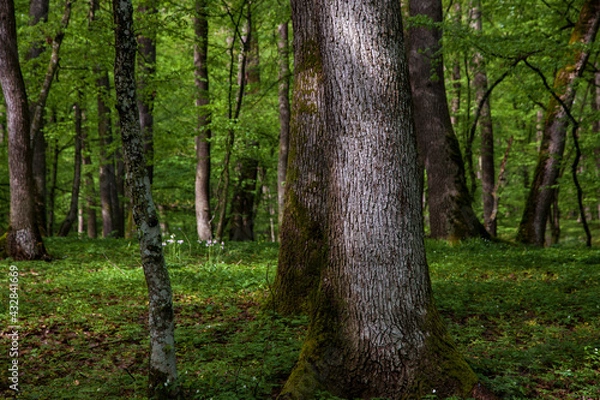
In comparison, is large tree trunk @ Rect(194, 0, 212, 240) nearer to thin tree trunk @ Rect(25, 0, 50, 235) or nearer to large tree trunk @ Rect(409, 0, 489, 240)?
thin tree trunk @ Rect(25, 0, 50, 235)

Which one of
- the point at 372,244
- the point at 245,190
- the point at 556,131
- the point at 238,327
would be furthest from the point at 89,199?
the point at 372,244

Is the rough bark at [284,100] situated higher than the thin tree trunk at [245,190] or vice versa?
the rough bark at [284,100]

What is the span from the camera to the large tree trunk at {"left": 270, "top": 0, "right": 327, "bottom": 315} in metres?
4.84

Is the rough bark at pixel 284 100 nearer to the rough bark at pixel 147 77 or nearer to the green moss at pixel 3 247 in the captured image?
the rough bark at pixel 147 77

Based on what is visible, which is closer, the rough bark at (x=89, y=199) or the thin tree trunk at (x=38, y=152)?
→ the thin tree trunk at (x=38, y=152)

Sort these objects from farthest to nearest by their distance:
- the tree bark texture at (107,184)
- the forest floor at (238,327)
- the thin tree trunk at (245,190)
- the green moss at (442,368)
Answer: the tree bark texture at (107,184)
the thin tree trunk at (245,190)
the forest floor at (238,327)
the green moss at (442,368)

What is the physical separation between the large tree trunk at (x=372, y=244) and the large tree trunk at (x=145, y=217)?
925 mm

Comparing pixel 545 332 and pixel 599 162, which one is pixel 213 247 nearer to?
pixel 545 332

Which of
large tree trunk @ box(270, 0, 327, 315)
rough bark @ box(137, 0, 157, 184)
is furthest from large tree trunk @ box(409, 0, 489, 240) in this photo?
rough bark @ box(137, 0, 157, 184)

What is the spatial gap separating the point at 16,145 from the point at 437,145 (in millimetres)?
8901

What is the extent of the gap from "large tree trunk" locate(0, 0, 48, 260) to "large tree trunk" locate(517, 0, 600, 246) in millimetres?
10606

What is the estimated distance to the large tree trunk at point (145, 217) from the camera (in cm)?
321

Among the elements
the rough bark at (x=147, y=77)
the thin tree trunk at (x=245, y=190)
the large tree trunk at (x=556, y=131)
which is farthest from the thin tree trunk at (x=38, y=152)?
the large tree trunk at (x=556, y=131)

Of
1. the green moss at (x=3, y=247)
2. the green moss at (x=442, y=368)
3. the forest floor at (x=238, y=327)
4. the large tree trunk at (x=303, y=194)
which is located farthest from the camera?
the green moss at (x=3, y=247)
